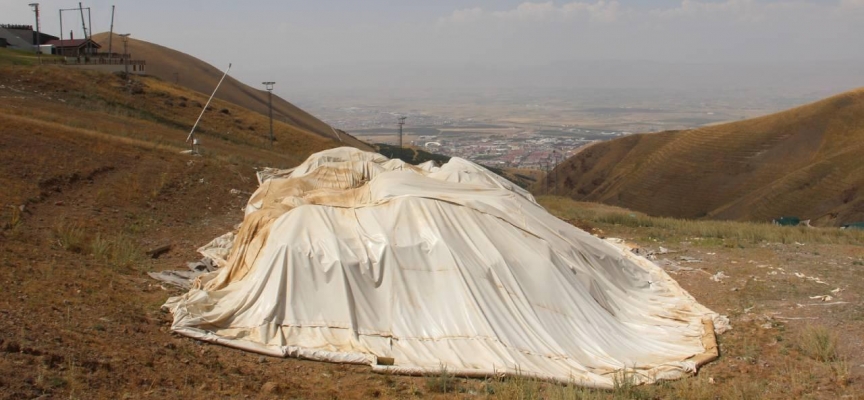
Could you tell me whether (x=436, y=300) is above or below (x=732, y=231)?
above

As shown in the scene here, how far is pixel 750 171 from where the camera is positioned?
5356cm

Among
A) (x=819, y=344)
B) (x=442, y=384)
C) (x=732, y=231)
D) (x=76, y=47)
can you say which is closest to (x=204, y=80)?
(x=76, y=47)

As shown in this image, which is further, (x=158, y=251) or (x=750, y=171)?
(x=750, y=171)

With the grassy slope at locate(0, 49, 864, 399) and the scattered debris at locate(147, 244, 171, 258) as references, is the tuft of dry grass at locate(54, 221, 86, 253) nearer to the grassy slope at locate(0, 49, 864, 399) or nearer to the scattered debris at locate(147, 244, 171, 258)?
the grassy slope at locate(0, 49, 864, 399)

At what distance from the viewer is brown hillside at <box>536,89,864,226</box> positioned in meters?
42.8

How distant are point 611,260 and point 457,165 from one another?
4379mm

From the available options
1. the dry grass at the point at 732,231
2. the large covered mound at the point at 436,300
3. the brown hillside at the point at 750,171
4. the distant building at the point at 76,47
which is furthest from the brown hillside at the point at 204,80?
the large covered mound at the point at 436,300

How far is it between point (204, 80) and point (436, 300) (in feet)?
184

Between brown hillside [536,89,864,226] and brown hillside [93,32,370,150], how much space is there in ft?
74.1

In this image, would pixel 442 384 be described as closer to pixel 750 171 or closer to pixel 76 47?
pixel 750 171

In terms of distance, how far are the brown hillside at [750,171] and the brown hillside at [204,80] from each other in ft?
74.1

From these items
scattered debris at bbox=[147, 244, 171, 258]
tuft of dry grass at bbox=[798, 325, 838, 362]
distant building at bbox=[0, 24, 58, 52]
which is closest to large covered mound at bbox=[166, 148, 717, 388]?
tuft of dry grass at bbox=[798, 325, 838, 362]

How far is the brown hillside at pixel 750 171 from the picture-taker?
42.8 m

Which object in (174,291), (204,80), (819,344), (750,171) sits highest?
(204,80)
